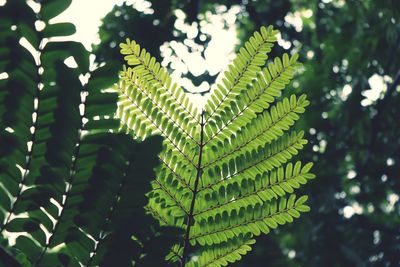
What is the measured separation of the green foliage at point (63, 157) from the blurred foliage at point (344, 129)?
2.11 meters

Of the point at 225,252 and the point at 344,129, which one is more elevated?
the point at 344,129

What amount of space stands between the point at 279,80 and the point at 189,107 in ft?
0.72

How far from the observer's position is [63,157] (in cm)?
70

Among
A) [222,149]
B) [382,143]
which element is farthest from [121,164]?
[382,143]

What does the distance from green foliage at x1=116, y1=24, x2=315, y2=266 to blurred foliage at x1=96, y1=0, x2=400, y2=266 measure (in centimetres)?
188

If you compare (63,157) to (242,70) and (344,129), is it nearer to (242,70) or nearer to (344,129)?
(242,70)

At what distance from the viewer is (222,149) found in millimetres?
967

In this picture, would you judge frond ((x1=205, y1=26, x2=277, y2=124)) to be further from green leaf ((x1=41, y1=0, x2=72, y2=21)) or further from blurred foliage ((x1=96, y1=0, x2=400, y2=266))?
blurred foliage ((x1=96, y1=0, x2=400, y2=266))

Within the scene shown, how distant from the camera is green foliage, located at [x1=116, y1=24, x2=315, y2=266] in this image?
2.97 feet

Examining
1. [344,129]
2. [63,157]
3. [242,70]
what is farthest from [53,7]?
[344,129]

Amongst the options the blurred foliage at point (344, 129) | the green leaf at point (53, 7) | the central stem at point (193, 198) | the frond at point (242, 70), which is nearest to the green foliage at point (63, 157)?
the green leaf at point (53, 7)

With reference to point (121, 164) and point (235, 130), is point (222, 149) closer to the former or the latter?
point (235, 130)

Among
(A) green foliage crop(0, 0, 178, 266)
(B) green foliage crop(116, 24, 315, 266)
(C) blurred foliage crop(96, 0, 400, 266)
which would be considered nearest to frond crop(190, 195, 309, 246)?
(B) green foliage crop(116, 24, 315, 266)

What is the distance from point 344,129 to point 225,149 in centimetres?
292
